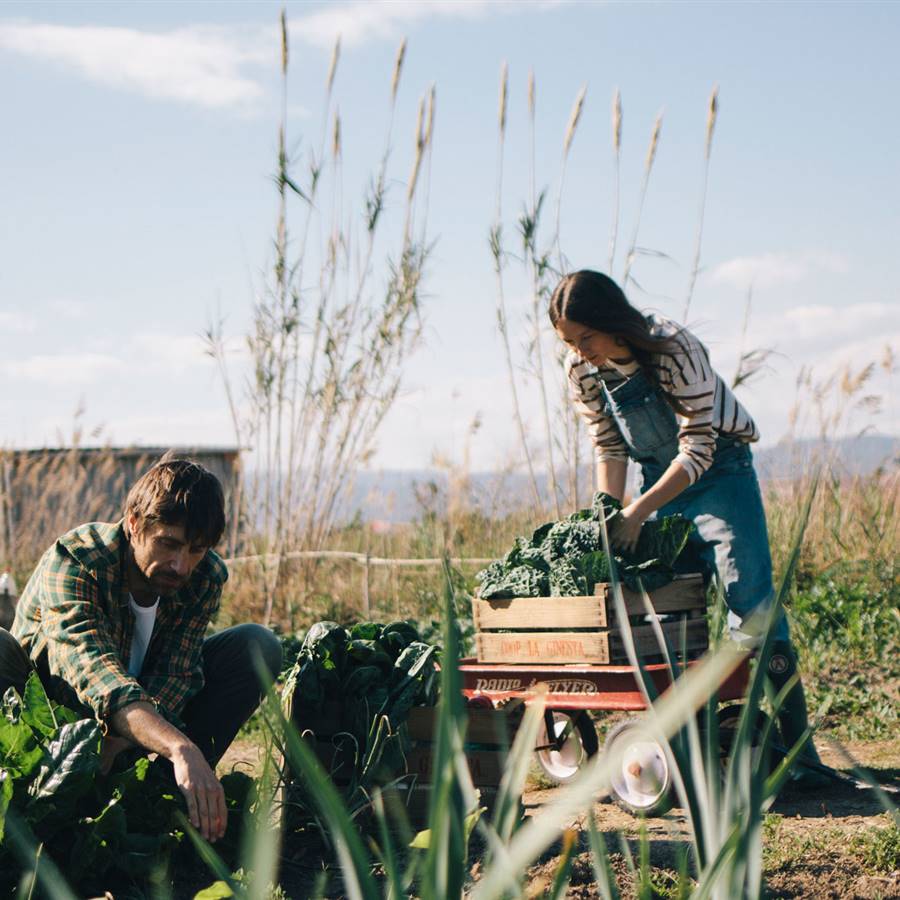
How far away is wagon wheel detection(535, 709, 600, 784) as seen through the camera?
393 cm

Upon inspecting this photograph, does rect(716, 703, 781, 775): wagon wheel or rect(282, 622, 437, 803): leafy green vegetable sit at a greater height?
rect(282, 622, 437, 803): leafy green vegetable

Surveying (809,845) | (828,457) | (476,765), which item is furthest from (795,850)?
(828,457)

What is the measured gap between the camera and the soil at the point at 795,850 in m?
2.70

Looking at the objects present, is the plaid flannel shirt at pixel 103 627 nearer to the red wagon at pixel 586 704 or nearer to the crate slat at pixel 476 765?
the crate slat at pixel 476 765

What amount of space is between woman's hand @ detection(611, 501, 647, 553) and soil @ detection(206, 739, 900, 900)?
33.5 inches

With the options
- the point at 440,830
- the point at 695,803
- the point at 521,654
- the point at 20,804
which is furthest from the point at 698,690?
the point at 521,654

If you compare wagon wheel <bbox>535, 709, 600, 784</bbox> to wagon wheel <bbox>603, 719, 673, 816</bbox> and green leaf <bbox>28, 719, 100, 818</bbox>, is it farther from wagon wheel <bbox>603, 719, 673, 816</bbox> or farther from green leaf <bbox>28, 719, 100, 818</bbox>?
green leaf <bbox>28, 719, 100, 818</bbox>

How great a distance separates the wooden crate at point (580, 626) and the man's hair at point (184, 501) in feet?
4.30

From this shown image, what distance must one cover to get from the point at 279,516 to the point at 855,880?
4.94 meters

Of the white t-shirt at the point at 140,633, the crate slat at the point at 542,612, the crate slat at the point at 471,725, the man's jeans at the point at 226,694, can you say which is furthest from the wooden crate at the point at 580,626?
the white t-shirt at the point at 140,633

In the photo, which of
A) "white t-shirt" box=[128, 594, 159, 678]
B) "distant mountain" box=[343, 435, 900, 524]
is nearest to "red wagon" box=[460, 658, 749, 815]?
"white t-shirt" box=[128, 594, 159, 678]

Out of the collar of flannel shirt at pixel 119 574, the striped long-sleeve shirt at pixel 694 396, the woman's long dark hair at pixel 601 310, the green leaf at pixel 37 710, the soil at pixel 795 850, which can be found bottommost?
the soil at pixel 795 850

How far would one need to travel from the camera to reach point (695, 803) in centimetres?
142

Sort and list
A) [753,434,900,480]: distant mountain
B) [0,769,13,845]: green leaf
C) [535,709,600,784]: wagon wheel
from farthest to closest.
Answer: [753,434,900,480]: distant mountain < [535,709,600,784]: wagon wheel < [0,769,13,845]: green leaf
